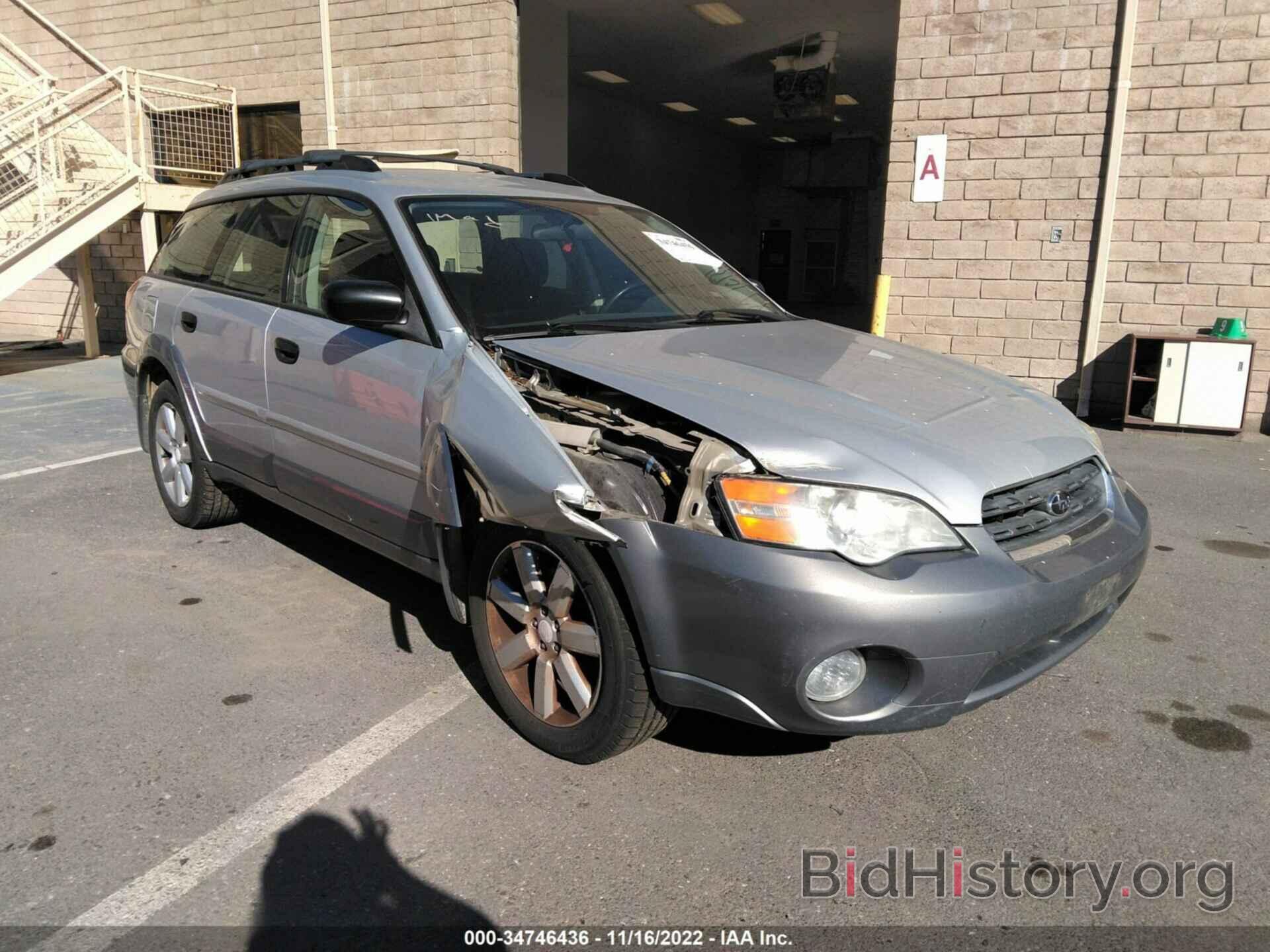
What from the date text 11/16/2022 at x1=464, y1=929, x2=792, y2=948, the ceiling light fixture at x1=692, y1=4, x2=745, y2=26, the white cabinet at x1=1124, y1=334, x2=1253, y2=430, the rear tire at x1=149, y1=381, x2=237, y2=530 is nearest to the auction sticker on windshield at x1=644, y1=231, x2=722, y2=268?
the rear tire at x1=149, y1=381, x2=237, y2=530

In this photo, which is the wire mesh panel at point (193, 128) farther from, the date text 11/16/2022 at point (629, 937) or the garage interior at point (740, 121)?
the date text 11/16/2022 at point (629, 937)

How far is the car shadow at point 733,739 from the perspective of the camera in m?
3.09

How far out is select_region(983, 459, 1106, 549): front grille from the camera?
2.66 meters

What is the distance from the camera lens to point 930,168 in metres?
9.62

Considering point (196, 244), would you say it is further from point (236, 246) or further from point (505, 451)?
point (505, 451)

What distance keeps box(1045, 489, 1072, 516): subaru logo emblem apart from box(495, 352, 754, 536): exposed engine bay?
3.19 ft

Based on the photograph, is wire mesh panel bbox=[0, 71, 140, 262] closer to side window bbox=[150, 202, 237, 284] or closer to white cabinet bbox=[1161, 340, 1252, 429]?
side window bbox=[150, 202, 237, 284]

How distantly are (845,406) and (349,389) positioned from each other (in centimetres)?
182

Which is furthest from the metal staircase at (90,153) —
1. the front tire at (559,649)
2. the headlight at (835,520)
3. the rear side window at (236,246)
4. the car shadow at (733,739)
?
the headlight at (835,520)

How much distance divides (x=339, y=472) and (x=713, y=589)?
184cm

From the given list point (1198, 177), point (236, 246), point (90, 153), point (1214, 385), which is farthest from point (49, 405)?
point (1198, 177)

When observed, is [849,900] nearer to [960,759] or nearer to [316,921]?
[960,759]

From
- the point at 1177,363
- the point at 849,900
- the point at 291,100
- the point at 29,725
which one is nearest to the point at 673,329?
the point at 849,900

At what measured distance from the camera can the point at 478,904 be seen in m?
2.37
